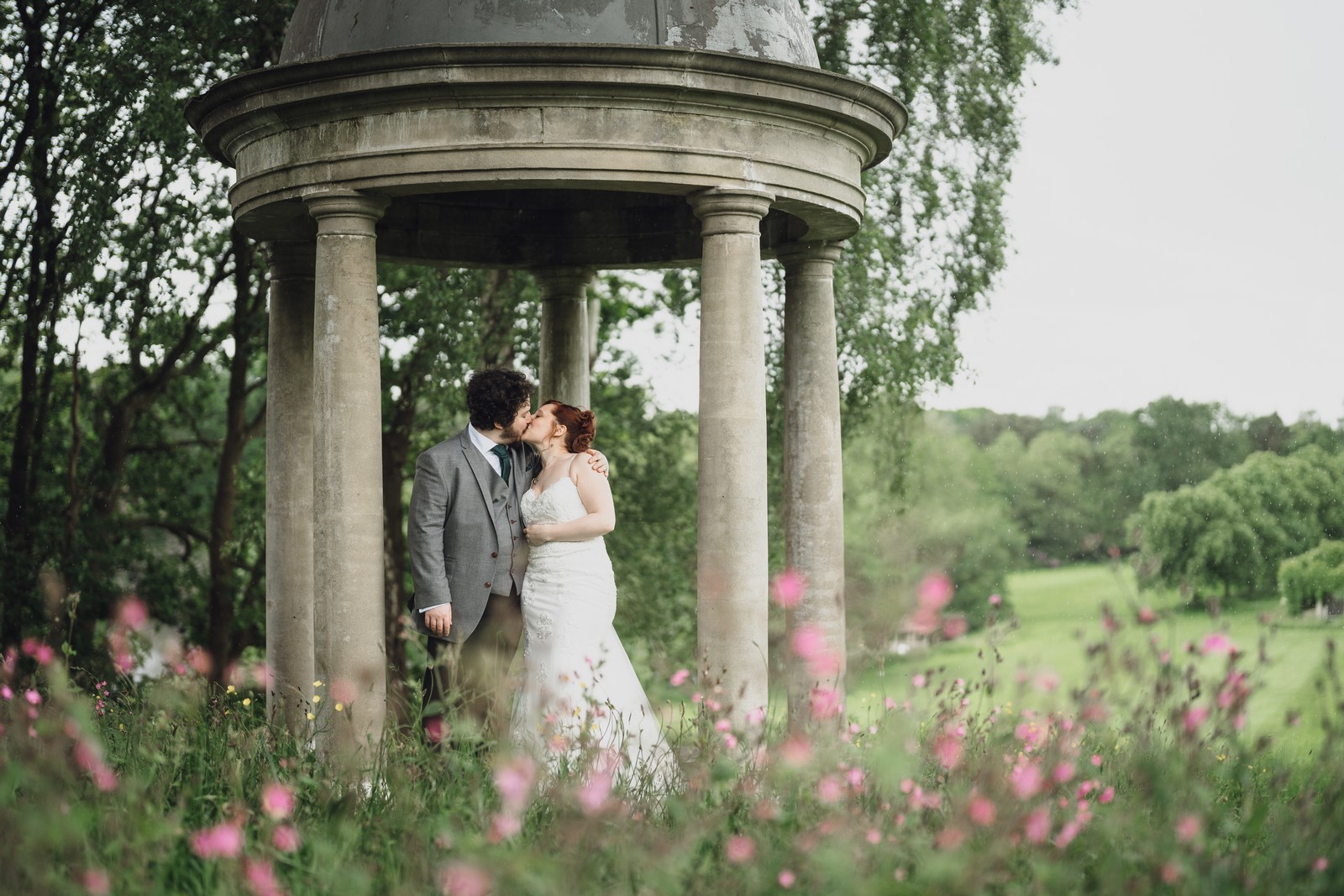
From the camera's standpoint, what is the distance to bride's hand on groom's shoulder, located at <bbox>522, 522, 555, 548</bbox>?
10.3 meters

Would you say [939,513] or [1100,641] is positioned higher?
[939,513]

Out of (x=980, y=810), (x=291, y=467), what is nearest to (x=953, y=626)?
(x=980, y=810)

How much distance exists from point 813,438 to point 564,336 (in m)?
3.26

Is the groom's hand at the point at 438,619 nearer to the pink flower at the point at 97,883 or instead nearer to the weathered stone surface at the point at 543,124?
the weathered stone surface at the point at 543,124

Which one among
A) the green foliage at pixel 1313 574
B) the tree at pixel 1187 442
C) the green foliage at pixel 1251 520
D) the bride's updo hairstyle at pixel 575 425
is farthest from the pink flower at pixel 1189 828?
the tree at pixel 1187 442

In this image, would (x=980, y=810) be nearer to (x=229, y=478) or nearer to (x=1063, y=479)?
(x=229, y=478)

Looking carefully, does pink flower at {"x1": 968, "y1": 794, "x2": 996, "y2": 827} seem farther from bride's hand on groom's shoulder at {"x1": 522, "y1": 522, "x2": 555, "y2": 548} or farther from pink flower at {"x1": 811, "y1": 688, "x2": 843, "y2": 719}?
bride's hand on groom's shoulder at {"x1": 522, "y1": 522, "x2": 555, "y2": 548}

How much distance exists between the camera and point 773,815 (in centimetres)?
603

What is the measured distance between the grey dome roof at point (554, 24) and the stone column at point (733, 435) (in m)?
1.34

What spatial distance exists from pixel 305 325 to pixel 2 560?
870 cm

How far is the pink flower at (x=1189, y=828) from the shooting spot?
5383 millimetres

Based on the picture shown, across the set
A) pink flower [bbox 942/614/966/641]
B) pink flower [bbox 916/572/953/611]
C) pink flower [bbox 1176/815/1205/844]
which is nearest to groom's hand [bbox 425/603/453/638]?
pink flower [bbox 942/614/966/641]

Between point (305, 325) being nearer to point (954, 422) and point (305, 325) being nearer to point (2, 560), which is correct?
point (2, 560)

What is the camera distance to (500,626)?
34.5 ft
